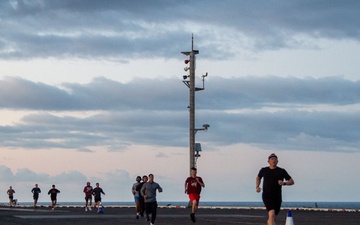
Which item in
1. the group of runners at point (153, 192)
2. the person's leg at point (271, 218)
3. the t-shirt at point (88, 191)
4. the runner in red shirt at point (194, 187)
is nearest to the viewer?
the person's leg at point (271, 218)

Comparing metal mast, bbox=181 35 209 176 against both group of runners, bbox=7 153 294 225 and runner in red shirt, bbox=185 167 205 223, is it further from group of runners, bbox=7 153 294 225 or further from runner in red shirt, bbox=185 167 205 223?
runner in red shirt, bbox=185 167 205 223

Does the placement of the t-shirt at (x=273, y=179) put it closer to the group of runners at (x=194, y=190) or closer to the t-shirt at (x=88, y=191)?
the group of runners at (x=194, y=190)

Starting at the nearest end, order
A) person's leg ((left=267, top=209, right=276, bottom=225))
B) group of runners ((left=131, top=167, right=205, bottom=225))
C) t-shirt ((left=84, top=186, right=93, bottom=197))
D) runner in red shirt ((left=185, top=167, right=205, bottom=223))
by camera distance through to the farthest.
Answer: person's leg ((left=267, top=209, right=276, bottom=225)), group of runners ((left=131, top=167, right=205, bottom=225)), runner in red shirt ((left=185, top=167, right=205, bottom=223)), t-shirt ((left=84, top=186, right=93, bottom=197))

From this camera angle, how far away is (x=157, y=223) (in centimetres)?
2866

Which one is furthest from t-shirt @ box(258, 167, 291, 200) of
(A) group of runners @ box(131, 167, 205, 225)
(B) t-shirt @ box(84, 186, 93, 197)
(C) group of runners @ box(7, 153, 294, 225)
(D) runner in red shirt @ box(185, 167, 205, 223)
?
(B) t-shirt @ box(84, 186, 93, 197)

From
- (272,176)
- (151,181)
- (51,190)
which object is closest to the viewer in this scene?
(272,176)

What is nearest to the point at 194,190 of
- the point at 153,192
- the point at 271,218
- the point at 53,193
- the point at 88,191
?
the point at 153,192

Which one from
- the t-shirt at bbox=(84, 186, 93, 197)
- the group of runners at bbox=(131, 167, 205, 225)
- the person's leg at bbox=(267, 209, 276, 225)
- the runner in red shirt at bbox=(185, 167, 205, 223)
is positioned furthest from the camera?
the t-shirt at bbox=(84, 186, 93, 197)

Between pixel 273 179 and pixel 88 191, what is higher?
pixel 88 191

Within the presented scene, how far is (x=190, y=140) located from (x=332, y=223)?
23.2 m

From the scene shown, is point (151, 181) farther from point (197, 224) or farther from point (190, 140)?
point (190, 140)

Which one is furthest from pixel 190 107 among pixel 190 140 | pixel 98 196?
pixel 98 196

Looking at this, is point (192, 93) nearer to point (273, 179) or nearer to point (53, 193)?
point (53, 193)

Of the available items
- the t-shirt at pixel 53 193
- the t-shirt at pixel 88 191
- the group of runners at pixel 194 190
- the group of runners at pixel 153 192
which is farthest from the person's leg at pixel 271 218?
the t-shirt at pixel 53 193
